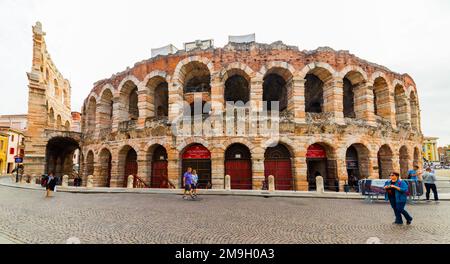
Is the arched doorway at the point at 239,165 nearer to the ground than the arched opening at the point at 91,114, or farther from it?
nearer to the ground

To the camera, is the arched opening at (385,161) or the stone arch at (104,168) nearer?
the arched opening at (385,161)

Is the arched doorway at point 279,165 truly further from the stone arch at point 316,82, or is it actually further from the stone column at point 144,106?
the stone column at point 144,106

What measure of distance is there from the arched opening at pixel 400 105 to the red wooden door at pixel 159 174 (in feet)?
63.3

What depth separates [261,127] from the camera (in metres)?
13.1

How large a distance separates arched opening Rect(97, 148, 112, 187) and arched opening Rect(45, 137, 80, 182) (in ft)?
20.9

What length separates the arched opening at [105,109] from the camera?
59.4 feet

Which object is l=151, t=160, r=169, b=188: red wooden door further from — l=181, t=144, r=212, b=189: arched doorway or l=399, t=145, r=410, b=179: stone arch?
l=399, t=145, r=410, b=179: stone arch

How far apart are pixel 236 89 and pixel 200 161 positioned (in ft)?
23.5

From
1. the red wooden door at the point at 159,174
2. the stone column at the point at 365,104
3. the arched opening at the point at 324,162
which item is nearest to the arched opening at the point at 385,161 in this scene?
the stone column at the point at 365,104

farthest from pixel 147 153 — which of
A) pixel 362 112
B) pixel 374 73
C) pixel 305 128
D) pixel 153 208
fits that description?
pixel 374 73

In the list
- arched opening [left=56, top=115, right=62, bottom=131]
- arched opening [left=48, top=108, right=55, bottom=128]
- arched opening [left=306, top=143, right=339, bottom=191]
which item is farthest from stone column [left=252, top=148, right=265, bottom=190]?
arched opening [left=56, top=115, right=62, bottom=131]

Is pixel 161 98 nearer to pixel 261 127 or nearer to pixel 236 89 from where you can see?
pixel 236 89
